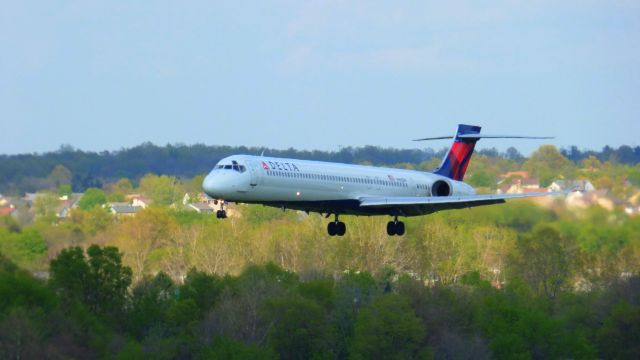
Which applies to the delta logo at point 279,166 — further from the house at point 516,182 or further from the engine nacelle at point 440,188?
the house at point 516,182

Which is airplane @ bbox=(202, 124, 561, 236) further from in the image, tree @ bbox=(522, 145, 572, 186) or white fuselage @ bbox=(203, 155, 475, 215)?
tree @ bbox=(522, 145, 572, 186)

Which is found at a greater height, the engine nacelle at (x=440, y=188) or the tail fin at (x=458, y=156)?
the tail fin at (x=458, y=156)

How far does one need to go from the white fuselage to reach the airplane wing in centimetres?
74

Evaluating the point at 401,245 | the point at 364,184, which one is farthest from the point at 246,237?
the point at 364,184

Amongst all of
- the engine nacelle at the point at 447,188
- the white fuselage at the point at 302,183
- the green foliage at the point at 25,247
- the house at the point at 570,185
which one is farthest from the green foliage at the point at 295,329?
the house at the point at 570,185

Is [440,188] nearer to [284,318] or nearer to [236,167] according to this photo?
[236,167]

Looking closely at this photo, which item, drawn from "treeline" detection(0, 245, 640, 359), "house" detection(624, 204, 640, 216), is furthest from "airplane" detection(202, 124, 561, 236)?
"house" detection(624, 204, 640, 216)

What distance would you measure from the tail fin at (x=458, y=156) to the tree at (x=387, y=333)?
1381 cm

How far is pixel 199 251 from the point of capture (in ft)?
416

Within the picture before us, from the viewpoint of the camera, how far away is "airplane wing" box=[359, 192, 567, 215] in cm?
6712

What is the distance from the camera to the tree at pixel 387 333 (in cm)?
8812

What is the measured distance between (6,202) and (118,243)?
4490 centimetres

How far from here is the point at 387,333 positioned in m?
89.0

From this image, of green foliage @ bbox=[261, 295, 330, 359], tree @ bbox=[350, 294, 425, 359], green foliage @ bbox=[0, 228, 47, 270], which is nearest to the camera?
tree @ bbox=[350, 294, 425, 359]
